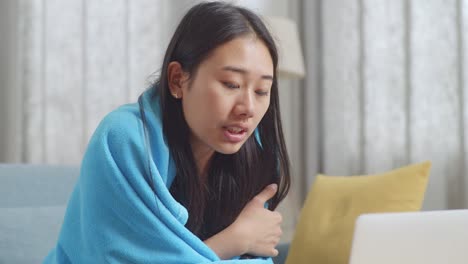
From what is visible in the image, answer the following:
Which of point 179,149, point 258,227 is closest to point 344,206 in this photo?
point 258,227

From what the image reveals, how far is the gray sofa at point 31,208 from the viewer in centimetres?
157

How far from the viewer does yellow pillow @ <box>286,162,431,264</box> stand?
1.73m

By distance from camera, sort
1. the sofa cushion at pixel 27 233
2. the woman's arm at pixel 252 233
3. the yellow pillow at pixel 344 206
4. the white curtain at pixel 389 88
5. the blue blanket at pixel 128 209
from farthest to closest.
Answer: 1. the white curtain at pixel 389 88
2. the yellow pillow at pixel 344 206
3. the sofa cushion at pixel 27 233
4. the woman's arm at pixel 252 233
5. the blue blanket at pixel 128 209

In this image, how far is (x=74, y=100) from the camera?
2379mm

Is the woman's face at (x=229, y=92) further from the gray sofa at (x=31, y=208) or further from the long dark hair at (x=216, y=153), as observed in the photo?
the gray sofa at (x=31, y=208)

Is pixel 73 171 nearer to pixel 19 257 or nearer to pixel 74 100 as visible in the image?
pixel 19 257

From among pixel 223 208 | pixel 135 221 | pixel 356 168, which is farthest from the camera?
pixel 356 168

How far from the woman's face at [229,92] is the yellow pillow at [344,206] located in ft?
2.76

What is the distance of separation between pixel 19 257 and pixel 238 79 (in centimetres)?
90

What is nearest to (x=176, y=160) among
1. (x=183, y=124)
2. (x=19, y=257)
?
(x=183, y=124)

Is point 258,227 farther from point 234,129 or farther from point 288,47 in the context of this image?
point 288,47

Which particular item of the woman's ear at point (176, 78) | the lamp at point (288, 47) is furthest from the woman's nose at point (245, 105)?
the lamp at point (288, 47)

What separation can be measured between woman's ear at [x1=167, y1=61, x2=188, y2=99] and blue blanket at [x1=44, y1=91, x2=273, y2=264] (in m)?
0.08

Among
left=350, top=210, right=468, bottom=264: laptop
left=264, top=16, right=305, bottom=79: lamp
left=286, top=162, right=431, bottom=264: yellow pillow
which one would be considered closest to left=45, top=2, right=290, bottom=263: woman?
left=350, top=210, right=468, bottom=264: laptop
